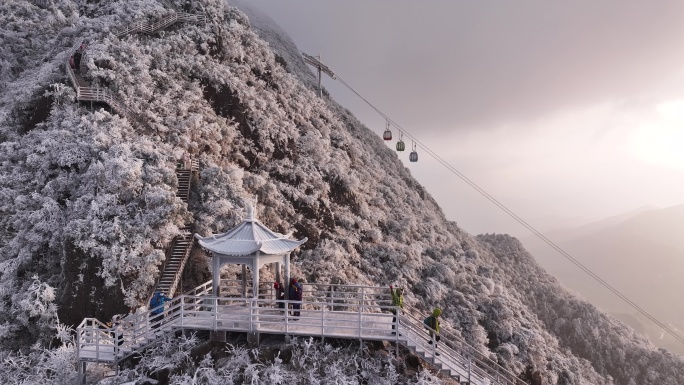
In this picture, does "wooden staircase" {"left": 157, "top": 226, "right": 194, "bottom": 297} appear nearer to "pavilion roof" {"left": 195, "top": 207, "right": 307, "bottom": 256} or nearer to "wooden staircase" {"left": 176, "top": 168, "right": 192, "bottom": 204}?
"wooden staircase" {"left": 176, "top": 168, "right": 192, "bottom": 204}

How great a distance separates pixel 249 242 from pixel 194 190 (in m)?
14.1

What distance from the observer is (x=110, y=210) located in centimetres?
2491

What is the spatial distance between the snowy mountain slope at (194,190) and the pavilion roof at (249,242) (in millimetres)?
8477

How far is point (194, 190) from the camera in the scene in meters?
29.1

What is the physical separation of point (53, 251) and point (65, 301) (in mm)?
3522

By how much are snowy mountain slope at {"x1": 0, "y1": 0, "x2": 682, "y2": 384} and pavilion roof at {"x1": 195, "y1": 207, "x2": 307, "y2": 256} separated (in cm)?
848

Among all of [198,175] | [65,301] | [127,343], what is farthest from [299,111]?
[127,343]

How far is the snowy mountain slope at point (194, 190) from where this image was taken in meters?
23.7

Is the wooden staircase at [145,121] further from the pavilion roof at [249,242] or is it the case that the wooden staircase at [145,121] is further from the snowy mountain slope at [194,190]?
the pavilion roof at [249,242]

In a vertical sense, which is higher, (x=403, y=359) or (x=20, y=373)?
(x=403, y=359)

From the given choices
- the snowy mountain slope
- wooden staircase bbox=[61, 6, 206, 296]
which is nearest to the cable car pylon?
the snowy mountain slope

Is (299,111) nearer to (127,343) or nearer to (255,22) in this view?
(127,343)

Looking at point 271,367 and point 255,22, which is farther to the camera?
point 255,22

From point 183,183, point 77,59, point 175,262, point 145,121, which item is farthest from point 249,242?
point 77,59
